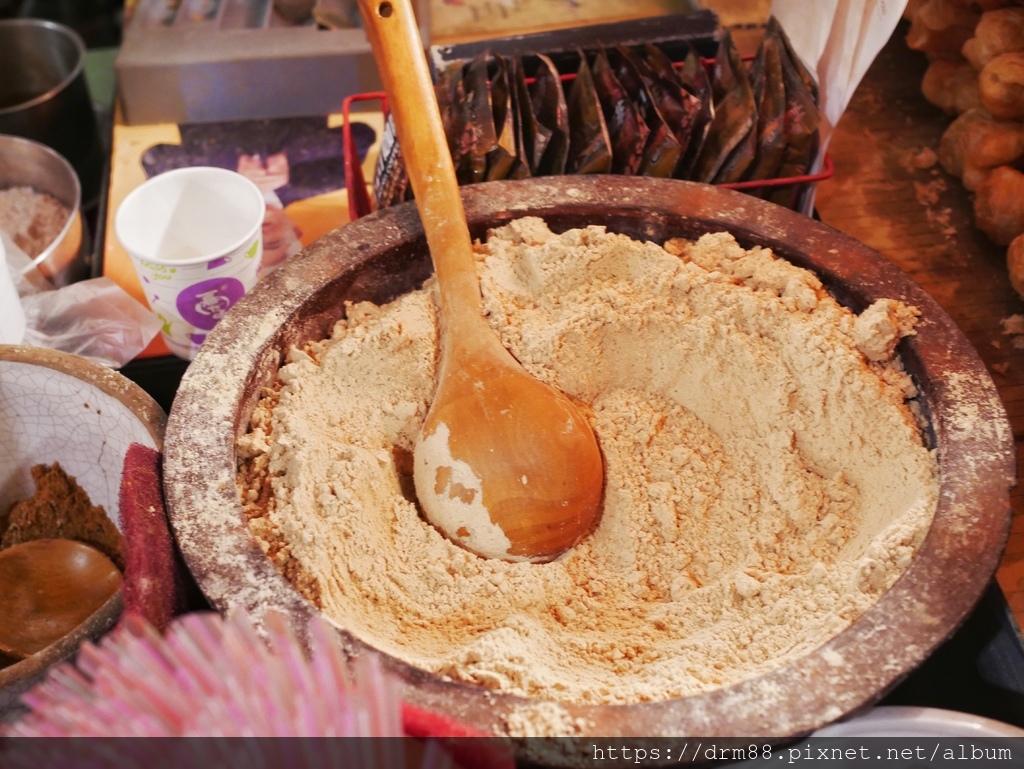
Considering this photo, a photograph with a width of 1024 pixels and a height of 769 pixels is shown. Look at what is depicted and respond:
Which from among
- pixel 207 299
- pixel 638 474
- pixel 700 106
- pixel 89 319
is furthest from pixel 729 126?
pixel 89 319

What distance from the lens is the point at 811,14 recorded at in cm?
100

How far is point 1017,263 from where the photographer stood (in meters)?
1.00

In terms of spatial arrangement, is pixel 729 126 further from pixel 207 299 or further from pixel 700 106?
pixel 207 299

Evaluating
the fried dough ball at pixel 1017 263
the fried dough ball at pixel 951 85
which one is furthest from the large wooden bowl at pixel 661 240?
the fried dough ball at pixel 951 85

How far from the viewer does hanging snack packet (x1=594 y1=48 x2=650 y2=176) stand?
989mm

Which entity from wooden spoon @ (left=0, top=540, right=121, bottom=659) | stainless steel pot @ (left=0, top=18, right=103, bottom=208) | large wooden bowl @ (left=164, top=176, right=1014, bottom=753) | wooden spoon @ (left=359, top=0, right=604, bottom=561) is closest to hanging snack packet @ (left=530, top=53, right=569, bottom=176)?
large wooden bowl @ (left=164, top=176, right=1014, bottom=753)

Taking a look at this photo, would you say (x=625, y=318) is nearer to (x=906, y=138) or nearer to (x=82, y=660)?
(x=82, y=660)

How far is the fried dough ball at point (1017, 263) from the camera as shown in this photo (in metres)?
0.99

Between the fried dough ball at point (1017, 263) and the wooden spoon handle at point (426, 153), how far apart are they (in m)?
0.63

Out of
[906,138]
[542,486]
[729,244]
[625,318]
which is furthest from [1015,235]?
[542,486]

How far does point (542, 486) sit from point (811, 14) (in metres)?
0.64

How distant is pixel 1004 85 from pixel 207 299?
952 mm

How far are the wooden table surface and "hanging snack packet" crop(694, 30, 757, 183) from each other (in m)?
0.25

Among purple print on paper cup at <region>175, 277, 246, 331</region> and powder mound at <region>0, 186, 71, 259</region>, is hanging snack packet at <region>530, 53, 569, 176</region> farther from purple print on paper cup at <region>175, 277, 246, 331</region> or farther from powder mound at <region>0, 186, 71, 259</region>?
powder mound at <region>0, 186, 71, 259</region>
